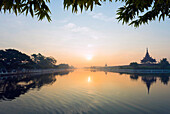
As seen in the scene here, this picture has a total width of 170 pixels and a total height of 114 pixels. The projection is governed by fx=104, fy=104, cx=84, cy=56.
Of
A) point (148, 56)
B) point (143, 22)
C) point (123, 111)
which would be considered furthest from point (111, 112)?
point (148, 56)

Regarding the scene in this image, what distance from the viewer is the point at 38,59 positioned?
9894 cm

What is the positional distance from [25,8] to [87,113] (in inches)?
323

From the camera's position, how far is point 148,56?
93062 mm

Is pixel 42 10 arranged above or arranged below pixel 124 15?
below

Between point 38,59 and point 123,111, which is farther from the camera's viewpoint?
point 38,59

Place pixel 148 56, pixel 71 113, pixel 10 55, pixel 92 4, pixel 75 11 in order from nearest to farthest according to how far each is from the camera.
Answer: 1. pixel 92 4
2. pixel 75 11
3. pixel 71 113
4. pixel 10 55
5. pixel 148 56

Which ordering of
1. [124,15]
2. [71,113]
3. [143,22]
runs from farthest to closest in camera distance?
[71,113], [143,22], [124,15]

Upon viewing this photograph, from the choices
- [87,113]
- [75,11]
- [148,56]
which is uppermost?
[148,56]

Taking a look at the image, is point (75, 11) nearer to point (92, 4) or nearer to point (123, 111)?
point (92, 4)

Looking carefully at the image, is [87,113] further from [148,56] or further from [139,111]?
[148,56]

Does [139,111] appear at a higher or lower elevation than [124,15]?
lower

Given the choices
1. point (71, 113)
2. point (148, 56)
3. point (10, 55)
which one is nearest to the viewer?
point (71, 113)

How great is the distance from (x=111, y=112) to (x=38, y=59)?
101 metres

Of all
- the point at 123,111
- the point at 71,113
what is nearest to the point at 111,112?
the point at 123,111
